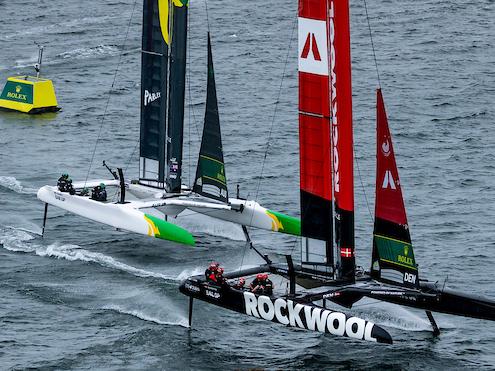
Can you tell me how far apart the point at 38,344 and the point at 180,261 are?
8.40 meters

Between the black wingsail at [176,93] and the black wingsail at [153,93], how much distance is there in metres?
0.33

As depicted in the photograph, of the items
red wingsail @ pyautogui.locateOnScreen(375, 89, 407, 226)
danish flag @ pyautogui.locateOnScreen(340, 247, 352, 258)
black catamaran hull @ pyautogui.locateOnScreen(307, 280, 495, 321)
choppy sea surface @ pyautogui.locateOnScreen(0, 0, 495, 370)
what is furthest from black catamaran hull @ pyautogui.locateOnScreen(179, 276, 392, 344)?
red wingsail @ pyautogui.locateOnScreen(375, 89, 407, 226)

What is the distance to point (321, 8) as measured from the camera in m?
36.3

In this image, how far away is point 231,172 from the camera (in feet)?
182

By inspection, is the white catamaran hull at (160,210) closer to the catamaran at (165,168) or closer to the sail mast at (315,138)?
the catamaran at (165,168)

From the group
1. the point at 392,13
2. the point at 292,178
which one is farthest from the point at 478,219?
the point at 392,13

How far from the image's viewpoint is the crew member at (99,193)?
46.5 m

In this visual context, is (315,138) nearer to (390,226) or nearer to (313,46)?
(313,46)

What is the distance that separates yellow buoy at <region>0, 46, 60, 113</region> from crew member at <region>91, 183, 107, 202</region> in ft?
70.0

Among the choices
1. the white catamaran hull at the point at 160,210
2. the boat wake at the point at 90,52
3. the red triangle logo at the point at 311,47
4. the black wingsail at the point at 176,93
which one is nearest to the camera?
the red triangle logo at the point at 311,47

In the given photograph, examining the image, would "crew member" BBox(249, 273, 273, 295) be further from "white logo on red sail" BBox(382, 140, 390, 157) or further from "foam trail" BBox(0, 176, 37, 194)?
"foam trail" BBox(0, 176, 37, 194)

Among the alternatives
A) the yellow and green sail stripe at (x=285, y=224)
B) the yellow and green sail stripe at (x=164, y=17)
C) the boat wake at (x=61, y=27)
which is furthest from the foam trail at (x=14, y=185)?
the boat wake at (x=61, y=27)

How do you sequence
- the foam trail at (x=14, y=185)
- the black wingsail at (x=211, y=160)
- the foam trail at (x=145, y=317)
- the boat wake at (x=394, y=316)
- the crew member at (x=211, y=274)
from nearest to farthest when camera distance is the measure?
the crew member at (x=211, y=274) → the boat wake at (x=394, y=316) → the foam trail at (x=145, y=317) → the black wingsail at (x=211, y=160) → the foam trail at (x=14, y=185)

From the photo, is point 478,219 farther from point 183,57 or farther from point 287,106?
point 287,106
